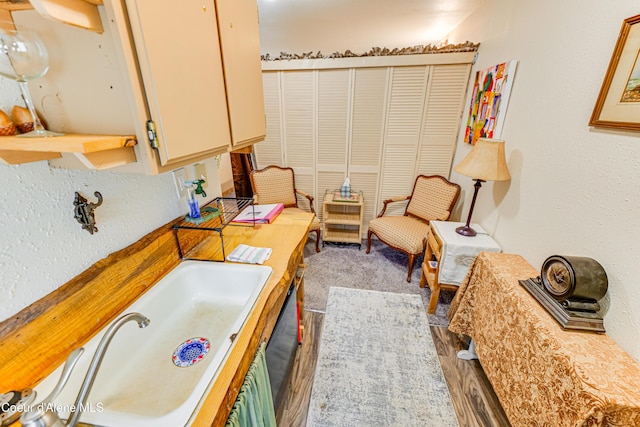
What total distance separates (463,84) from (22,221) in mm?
3256

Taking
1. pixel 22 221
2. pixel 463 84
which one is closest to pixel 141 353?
pixel 22 221

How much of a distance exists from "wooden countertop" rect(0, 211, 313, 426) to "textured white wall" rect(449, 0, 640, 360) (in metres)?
1.37

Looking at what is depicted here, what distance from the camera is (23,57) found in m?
0.58

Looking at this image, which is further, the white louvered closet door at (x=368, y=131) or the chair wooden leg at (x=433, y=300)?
the white louvered closet door at (x=368, y=131)

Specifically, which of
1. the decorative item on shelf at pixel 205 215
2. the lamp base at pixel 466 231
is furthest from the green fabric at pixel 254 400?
the lamp base at pixel 466 231

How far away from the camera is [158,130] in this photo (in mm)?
688

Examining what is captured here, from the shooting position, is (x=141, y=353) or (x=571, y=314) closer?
(x=141, y=353)

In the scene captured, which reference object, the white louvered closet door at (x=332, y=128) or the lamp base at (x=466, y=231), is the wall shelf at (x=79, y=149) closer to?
the lamp base at (x=466, y=231)

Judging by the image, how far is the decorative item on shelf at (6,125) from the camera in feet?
1.98

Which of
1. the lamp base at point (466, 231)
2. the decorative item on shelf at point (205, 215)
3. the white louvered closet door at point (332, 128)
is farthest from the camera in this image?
the white louvered closet door at point (332, 128)

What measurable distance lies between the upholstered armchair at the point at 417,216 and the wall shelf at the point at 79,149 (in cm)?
236

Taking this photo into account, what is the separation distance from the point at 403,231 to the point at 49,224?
2525 mm

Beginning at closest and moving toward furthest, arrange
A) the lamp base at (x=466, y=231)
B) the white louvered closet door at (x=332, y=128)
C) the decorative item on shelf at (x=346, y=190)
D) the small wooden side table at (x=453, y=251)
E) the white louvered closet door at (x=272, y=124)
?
the small wooden side table at (x=453, y=251)
the lamp base at (x=466, y=231)
the white louvered closet door at (x=332, y=128)
the white louvered closet door at (x=272, y=124)
the decorative item on shelf at (x=346, y=190)

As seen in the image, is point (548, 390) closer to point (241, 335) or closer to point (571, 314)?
point (571, 314)
